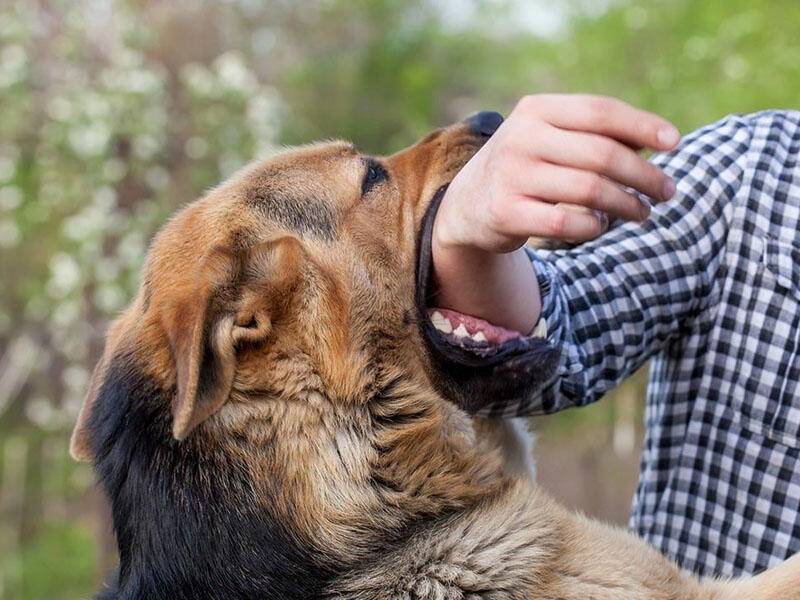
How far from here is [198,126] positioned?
24.8ft

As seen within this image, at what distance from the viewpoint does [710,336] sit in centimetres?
263

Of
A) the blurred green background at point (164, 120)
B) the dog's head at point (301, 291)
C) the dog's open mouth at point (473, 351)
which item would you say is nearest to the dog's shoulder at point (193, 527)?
the dog's head at point (301, 291)

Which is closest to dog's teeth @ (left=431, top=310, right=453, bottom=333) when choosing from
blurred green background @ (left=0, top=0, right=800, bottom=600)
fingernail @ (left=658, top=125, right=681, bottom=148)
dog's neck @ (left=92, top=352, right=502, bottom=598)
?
dog's neck @ (left=92, top=352, right=502, bottom=598)

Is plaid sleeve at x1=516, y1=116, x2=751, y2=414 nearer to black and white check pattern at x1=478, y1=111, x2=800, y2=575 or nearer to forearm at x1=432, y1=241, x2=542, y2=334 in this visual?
black and white check pattern at x1=478, y1=111, x2=800, y2=575

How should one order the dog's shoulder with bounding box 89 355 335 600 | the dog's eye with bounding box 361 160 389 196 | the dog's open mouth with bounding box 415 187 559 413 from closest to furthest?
the dog's shoulder with bounding box 89 355 335 600, the dog's open mouth with bounding box 415 187 559 413, the dog's eye with bounding box 361 160 389 196

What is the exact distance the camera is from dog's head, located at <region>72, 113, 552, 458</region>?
223 centimetres

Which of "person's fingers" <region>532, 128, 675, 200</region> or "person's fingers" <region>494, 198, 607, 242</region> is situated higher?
"person's fingers" <region>532, 128, 675, 200</region>

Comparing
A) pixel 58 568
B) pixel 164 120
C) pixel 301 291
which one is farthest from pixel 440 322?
pixel 58 568

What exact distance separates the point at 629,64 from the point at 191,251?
23.3ft

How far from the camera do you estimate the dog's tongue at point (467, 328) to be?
2438 millimetres

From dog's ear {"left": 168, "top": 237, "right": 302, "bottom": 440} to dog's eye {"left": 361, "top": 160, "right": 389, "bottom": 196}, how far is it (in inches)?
13.9

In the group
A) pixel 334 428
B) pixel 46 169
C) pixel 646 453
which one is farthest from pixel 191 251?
pixel 46 169

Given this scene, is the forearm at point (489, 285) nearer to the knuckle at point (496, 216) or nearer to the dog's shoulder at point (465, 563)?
the knuckle at point (496, 216)

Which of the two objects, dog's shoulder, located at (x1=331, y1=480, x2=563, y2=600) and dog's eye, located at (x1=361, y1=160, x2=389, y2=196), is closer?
dog's shoulder, located at (x1=331, y1=480, x2=563, y2=600)
